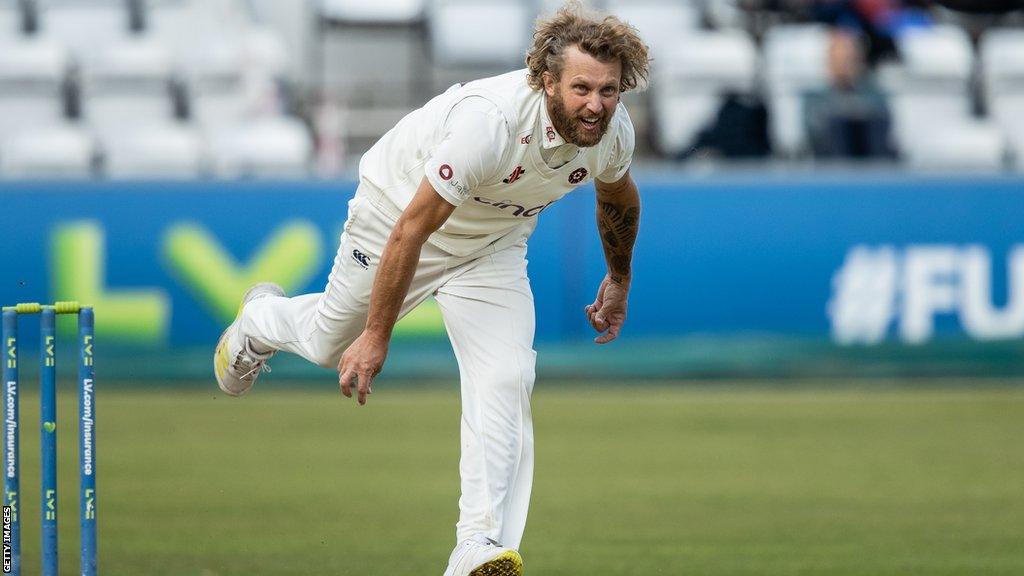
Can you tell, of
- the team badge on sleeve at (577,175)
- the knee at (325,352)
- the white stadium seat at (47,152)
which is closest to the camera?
the team badge on sleeve at (577,175)

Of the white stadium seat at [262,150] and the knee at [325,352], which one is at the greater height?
the white stadium seat at [262,150]

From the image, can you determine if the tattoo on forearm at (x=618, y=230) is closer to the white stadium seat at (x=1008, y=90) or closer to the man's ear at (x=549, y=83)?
the man's ear at (x=549, y=83)

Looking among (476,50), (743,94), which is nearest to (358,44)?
(476,50)

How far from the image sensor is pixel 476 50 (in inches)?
559

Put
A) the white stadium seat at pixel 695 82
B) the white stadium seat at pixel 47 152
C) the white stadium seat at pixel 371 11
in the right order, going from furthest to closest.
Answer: the white stadium seat at pixel 371 11, the white stadium seat at pixel 695 82, the white stadium seat at pixel 47 152

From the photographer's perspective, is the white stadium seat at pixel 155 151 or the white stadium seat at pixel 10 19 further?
the white stadium seat at pixel 10 19

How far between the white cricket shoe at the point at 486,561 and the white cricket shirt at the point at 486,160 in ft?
3.49

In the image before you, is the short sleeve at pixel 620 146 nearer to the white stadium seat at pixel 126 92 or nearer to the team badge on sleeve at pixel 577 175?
the team badge on sleeve at pixel 577 175

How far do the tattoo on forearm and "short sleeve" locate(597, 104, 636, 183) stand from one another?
25 cm

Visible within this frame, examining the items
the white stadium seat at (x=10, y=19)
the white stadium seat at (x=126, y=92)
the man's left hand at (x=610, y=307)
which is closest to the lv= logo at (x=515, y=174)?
the man's left hand at (x=610, y=307)

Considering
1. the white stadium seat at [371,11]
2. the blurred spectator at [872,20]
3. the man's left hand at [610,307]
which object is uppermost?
the white stadium seat at [371,11]

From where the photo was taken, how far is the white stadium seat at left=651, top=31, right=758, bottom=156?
13.4 metres

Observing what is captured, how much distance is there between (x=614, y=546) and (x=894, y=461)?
289cm

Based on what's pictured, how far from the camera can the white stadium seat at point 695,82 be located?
13.4m
